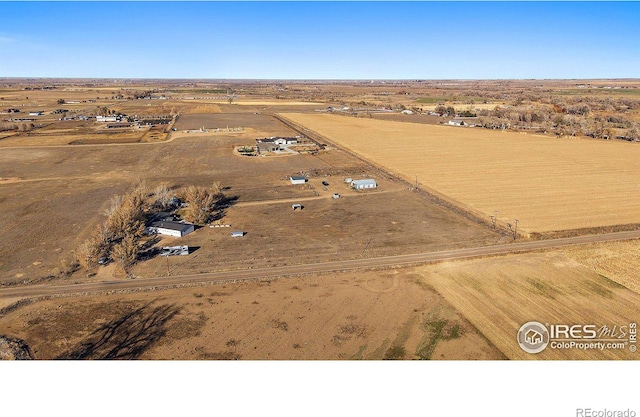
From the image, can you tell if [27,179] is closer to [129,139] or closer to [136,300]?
[129,139]

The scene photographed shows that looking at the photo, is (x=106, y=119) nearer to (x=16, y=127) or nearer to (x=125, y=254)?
(x=16, y=127)

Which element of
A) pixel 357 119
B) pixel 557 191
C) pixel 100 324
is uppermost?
pixel 357 119

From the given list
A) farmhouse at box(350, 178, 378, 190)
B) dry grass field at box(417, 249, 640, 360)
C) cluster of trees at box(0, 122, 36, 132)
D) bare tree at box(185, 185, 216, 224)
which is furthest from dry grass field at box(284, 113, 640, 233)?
cluster of trees at box(0, 122, 36, 132)

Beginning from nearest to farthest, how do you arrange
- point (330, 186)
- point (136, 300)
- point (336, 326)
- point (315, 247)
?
point (336, 326), point (136, 300), point (315, 247), point (330, 186)

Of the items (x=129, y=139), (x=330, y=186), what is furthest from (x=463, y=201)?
(x=129, y=139)

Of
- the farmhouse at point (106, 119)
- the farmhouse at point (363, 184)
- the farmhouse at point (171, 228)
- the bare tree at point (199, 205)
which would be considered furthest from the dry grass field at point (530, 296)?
the farmhouse at point (106, 119)

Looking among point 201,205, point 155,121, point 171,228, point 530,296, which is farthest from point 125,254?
point 155,121
